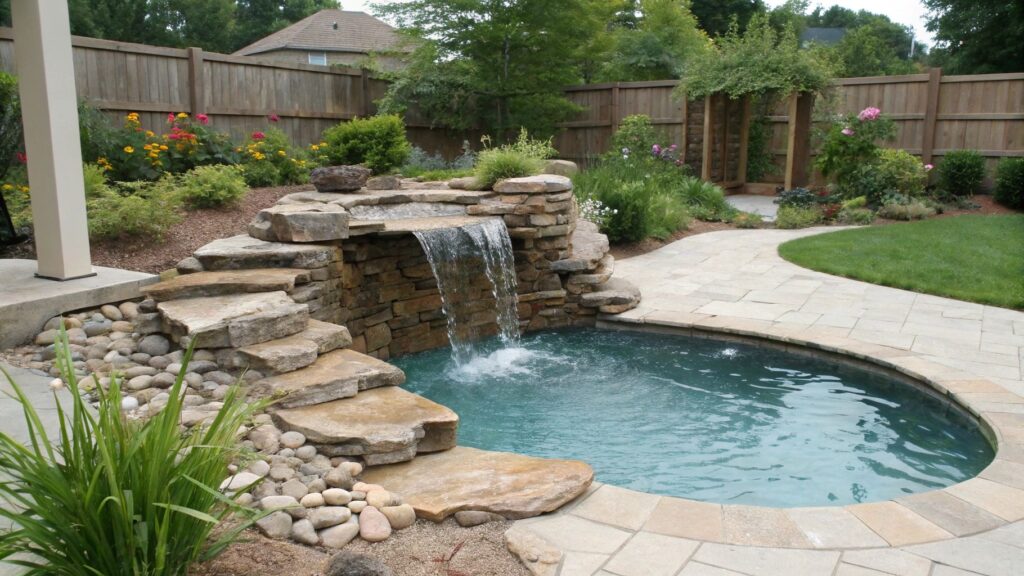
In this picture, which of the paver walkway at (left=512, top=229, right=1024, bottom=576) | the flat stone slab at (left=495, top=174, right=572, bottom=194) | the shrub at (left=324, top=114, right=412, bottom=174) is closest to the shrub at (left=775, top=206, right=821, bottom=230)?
the paver walkway at (left=512, top=229, right=1024, bottom=576)

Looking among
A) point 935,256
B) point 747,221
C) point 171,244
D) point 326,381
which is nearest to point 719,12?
point 747,221

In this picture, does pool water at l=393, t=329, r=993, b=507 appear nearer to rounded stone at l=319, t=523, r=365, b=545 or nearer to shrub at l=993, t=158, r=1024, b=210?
rounded stone at l=319, t=523, r=365, b=545

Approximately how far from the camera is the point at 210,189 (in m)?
6.17

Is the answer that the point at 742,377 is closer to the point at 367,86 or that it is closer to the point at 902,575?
the point at 902,575

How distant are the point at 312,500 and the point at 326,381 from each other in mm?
968

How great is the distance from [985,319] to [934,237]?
311cm

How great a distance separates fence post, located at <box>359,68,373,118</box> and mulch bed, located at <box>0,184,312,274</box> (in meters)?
5.68

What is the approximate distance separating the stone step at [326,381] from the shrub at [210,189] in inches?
110

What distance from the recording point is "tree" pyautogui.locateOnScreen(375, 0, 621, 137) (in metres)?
11.7

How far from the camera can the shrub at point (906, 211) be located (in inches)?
403

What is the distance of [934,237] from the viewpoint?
8773mm

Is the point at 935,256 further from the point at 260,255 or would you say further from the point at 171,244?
the point at 171,244

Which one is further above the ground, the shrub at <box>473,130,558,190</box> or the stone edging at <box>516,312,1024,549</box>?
the shrub at <box>473,130,558,190</box>

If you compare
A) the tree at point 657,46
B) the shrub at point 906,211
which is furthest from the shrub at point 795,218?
the tree at point 657,46
